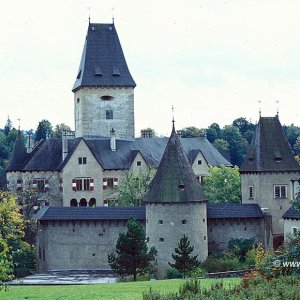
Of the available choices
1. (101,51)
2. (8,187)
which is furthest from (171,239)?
(101,51)

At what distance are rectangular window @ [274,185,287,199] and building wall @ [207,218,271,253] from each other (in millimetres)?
3846

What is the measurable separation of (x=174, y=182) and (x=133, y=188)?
69.4ft

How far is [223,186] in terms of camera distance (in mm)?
84500

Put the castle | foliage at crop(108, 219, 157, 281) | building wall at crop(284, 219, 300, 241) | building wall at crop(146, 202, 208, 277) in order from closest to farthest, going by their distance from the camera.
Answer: foliage at crop(108, 219, 157, 281), building wall at crop(284, 219, 300, 241), building wall at crop(146, 202, 208, 277), the castle

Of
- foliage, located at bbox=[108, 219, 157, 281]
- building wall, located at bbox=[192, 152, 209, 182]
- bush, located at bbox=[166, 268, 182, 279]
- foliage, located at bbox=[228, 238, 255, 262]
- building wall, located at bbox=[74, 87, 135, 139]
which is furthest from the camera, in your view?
building wall, located at bbox=[74, 87, 135, 139]

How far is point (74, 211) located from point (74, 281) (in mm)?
10560

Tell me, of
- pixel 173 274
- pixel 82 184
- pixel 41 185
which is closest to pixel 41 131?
pixel 41 185

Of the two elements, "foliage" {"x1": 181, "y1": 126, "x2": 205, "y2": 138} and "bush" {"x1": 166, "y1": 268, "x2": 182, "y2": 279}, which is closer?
"bush" {"x1": 166, "y1": 268, "x2": 182, "y2": 279}

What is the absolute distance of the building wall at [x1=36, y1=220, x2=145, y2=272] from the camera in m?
63.0

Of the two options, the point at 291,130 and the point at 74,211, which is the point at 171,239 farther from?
the point at 291,130

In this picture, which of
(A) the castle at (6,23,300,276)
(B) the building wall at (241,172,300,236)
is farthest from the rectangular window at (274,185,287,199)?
(B) the building wall at (241,172,300,236)

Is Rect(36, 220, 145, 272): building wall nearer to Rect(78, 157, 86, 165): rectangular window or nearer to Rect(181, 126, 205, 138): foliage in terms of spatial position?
Rect(78, 157, 86, 165): rectangular window

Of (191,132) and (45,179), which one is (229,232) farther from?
(191,132)

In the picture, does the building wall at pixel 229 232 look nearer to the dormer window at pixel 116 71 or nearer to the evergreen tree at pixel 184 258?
the evergreen tree at pixel 184 258
